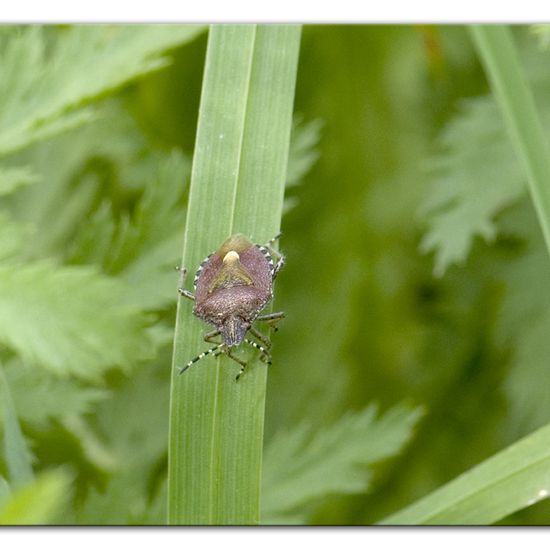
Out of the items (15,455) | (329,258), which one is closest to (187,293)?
(15,455)

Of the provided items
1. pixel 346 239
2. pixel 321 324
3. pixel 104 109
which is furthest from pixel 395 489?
pixel 104 109

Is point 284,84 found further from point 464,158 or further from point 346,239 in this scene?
point 346,239

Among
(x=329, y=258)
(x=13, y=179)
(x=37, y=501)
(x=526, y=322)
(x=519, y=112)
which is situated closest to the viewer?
(x=37, y=501)

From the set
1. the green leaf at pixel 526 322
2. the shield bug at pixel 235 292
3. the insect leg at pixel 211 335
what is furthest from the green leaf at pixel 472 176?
the insect leg at pixel 211 335

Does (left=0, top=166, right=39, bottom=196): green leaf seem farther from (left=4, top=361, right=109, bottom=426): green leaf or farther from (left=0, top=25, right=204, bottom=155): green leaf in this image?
(left=4, top=361, right=109, bottom=426): green leaf

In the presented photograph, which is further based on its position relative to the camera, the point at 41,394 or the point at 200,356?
the point at 41,394

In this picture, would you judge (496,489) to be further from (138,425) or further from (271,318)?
(138,425)
